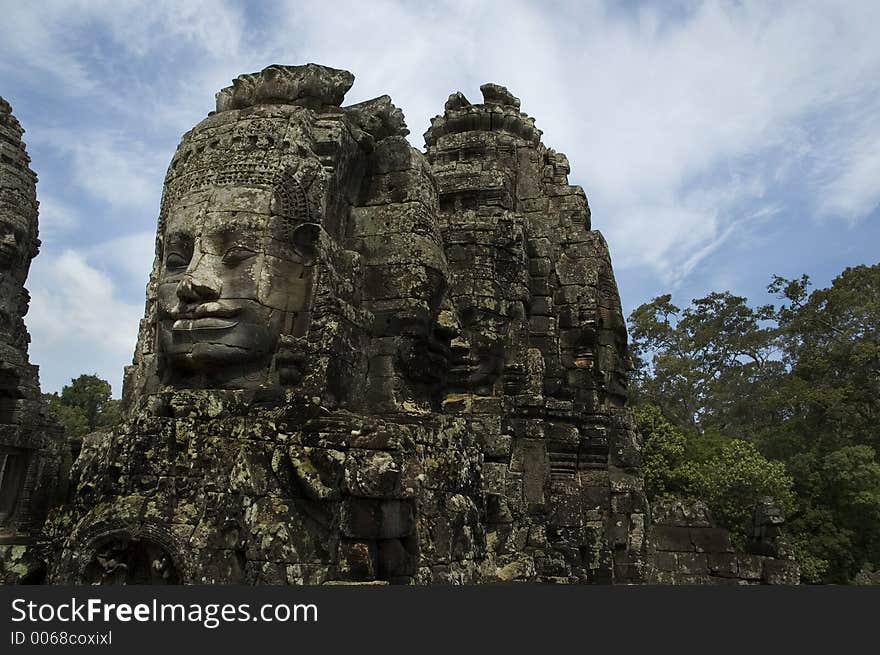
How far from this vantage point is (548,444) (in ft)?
32.3

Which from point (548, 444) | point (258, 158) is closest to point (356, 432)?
point (258, 158)

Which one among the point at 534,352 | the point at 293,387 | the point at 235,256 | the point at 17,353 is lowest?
the point at 293,387

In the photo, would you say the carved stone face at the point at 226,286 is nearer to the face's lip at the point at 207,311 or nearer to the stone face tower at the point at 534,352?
the face's lip at the point at 207,311

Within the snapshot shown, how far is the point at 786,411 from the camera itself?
106 ft

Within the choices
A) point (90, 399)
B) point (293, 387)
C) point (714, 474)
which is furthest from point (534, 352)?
point (90, 399)

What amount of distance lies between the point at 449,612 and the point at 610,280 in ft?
30.8

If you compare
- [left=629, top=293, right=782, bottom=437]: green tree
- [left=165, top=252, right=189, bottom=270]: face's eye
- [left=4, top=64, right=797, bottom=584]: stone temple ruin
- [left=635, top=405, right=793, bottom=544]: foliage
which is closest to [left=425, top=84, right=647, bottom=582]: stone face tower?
[left=4, top=64, right=797, bottom=584]: stone temple ruin

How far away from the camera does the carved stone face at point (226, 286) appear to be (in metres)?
4.54

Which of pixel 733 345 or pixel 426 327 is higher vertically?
pixel 733 345

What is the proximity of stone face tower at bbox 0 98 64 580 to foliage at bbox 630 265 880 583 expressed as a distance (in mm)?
19488

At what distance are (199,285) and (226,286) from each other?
0.17 m

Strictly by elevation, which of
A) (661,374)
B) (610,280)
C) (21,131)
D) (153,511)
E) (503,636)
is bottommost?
(503,636)

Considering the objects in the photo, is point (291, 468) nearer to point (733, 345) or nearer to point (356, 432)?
point (356, 432)

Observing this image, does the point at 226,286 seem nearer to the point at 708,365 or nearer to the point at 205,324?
the point at 205,324
